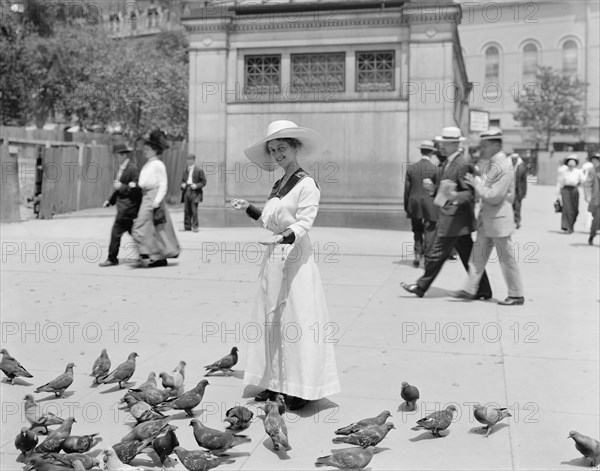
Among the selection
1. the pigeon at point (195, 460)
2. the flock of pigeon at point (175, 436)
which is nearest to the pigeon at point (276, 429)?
the flock of pigeon at point (175, 436)

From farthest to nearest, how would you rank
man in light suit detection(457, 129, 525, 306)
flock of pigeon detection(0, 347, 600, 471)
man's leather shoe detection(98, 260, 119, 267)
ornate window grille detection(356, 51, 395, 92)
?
1. ornate window grille detection(356, 51, 395, 92)
2. man's leather shoe detection(98, 260, 119, 267)
3. man in light suit detection(457, 129, 525, 306)
4. flock of pigeon detection(0, 347, 600, 471)

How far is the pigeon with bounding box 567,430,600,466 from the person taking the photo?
4258 millimetres

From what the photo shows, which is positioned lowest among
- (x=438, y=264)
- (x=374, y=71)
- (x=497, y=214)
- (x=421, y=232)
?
(x=438, y=264)

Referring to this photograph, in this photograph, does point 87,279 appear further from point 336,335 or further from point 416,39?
point 416,39

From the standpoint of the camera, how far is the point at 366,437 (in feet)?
14.4

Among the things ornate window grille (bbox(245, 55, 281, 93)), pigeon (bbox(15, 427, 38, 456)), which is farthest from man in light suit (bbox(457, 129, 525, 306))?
ornate window grille (bbox(245, 55, 281, 93))

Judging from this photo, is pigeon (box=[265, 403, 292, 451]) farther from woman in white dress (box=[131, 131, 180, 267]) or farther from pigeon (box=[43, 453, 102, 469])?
woman in white dress (box=[131, 131, 180, 267])

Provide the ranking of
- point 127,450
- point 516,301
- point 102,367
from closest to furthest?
point 127,450
point 102,367
point 516,301

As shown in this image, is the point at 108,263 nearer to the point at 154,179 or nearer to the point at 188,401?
the point at 154,179

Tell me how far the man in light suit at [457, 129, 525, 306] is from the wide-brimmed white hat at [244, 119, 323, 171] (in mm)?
4104

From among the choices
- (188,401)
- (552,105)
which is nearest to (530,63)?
(552,105)

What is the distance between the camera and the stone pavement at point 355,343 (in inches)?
187

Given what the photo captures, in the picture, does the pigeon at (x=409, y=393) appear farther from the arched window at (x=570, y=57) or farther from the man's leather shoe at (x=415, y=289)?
the arched window at (x=570, y=57)

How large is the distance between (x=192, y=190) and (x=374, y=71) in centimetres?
447
